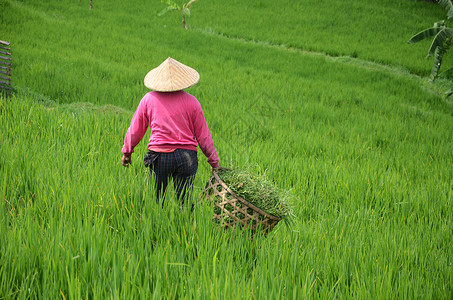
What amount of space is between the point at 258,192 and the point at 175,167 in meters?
0.58

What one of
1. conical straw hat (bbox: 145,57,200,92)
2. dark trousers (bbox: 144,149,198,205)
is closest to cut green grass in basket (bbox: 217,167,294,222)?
dark trousers (bbox: 144,149,198,205)

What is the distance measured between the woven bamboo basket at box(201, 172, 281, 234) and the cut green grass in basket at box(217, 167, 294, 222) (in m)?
0.04

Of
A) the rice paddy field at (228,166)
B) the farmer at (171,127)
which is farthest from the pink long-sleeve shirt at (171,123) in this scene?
the rice paddy field at (228,166)

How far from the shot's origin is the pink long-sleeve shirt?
208 centimetres

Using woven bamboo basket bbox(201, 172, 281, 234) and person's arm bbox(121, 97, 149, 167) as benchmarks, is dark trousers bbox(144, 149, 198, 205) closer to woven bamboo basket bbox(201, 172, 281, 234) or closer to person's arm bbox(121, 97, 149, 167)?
person's arm bbox(121, 97, 149, 167)

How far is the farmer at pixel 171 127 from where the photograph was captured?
2066mm

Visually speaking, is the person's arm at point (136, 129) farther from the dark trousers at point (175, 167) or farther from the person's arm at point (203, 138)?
Answer: the person's arm at point (203, 138)

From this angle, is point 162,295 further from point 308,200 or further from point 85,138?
point 85,138

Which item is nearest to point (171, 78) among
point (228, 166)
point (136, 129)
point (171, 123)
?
point (171, 123)

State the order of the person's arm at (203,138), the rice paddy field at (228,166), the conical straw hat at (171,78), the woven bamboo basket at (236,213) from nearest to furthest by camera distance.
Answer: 1. the rice paddy field at (228,166)
2. the woven bamboo basket at (236,213)
3. the conical straw hat at (171,78)
4. the person's arm at (203,138)

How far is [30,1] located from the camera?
48.8 ft

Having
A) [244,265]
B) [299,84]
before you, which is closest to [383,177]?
[244,265]

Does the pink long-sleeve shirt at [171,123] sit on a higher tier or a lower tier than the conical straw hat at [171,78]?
lower

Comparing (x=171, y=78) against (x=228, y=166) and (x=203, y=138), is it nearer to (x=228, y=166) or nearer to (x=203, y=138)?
(x=203, y=138)
